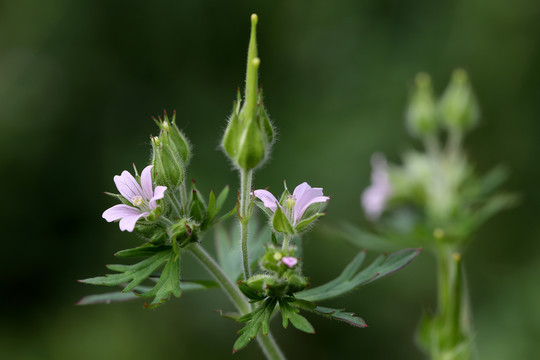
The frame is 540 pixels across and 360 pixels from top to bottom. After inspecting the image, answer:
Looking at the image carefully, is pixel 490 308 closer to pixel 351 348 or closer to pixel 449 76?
pixel 351 348

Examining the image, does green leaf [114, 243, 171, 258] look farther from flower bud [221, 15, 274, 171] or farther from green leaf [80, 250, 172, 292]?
flower bud [221, 15, 274, 171]

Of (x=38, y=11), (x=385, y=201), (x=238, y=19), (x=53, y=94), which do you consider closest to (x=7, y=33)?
(x=38, y=11)

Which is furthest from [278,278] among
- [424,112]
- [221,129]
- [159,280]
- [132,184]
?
[221,129]

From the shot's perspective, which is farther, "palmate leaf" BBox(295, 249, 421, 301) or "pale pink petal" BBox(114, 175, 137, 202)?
"palmate leaf" BBox(295, 249, 421, 301)

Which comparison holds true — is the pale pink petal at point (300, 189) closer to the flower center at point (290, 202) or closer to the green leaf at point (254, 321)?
the flower center at point (290, 202)

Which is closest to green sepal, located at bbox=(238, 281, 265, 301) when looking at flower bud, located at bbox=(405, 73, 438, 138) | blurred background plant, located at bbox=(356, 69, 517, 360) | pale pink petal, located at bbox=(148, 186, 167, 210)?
pale pink petal, located at bbox=(148, 186, 167, 210)

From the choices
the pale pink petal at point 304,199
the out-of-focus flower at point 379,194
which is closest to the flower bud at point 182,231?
the pale pink petal at point 304,199
